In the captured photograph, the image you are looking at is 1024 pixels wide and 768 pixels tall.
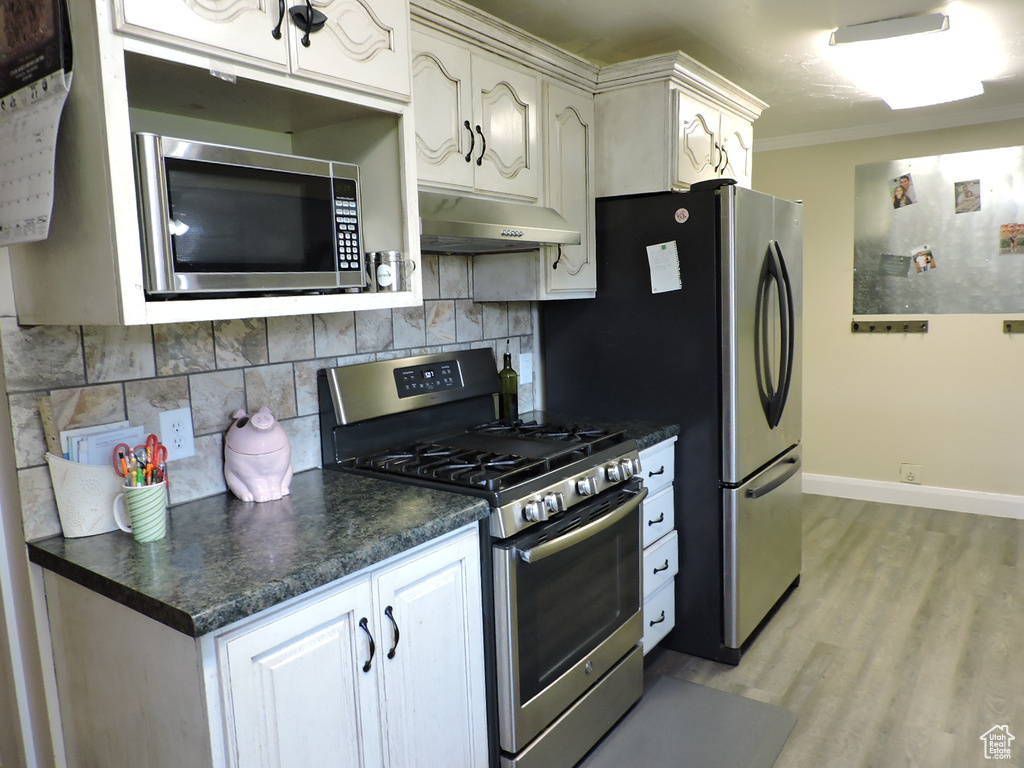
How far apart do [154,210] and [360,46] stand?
0.61 m

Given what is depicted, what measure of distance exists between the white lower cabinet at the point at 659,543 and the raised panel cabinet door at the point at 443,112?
1.09m

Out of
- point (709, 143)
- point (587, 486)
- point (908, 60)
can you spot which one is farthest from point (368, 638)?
point (908, 60)

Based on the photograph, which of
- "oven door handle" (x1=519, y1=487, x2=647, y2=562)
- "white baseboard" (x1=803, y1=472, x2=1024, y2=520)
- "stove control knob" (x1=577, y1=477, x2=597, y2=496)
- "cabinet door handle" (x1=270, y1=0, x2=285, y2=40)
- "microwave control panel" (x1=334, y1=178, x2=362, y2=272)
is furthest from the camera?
"white baseboard" (x1=803, y1=472, x2=1024, y2=520)

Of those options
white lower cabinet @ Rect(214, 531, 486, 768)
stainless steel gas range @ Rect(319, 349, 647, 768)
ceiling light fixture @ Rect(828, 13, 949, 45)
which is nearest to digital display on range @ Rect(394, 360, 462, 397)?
stainless steel gas range @ Rect(319, 349, 647, 768)

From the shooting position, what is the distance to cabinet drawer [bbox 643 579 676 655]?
8.04ft

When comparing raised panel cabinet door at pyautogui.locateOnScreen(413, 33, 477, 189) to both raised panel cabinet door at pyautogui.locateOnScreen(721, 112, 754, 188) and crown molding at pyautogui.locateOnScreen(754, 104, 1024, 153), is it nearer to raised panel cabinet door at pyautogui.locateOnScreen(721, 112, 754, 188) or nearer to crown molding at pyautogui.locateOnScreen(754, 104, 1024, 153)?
raised panel cabinet door at pyautogui.locateOnScreen(721, 112, 754, 188)

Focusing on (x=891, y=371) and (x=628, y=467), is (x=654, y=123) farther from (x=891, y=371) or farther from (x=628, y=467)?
(x=891, y=371)

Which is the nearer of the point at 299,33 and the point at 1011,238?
the point at 299,33

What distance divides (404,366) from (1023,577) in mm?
2956

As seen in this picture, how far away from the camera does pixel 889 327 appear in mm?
4270

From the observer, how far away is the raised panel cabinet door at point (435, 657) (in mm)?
1502

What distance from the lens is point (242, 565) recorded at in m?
1.33

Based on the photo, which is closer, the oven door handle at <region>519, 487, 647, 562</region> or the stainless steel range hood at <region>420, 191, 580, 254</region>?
the oven door handle at <region>519, 487, 647, 562</region>

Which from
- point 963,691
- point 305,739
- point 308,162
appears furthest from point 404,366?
point 963,691
